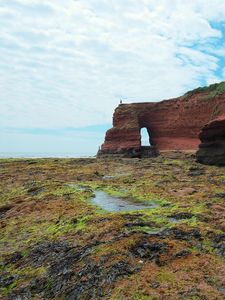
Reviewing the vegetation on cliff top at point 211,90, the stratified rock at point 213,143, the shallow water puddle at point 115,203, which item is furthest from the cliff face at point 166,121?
the shallow water puddle at point 115,203

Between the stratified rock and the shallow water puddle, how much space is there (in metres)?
17.1

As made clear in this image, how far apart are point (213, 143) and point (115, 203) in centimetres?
2012

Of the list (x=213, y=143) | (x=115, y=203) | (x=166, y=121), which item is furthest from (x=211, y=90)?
(x=115, y=203)

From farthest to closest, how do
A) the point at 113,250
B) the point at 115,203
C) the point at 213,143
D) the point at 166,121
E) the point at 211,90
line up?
the point at 166,121 → the point at 211,90 → the point at 213,143 → the point at 115,203 → the point at 113,250

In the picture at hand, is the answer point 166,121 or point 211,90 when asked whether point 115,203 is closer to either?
point 211,90

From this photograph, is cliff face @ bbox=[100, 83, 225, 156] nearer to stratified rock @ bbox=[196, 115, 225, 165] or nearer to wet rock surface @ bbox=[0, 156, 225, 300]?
stratified rock @ bbox=[196, 115, 225, 165]

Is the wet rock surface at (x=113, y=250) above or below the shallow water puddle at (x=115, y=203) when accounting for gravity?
below

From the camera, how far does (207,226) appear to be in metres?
11.7

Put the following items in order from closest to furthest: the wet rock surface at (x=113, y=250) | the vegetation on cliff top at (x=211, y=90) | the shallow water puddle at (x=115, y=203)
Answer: the wet rock surface at (x=113, y=250) < the shallow water puddle at (x=115, y=203) < the vegetation on cliff top at (x=211, y=90)

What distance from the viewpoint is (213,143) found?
35062mm

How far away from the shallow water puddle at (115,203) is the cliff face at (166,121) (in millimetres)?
37754

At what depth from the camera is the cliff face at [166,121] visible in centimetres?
5628

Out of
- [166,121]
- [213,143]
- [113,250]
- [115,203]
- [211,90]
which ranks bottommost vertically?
[113,250]

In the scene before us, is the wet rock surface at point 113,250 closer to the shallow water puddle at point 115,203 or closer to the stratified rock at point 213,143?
the shallow water puddle at point 115,203
